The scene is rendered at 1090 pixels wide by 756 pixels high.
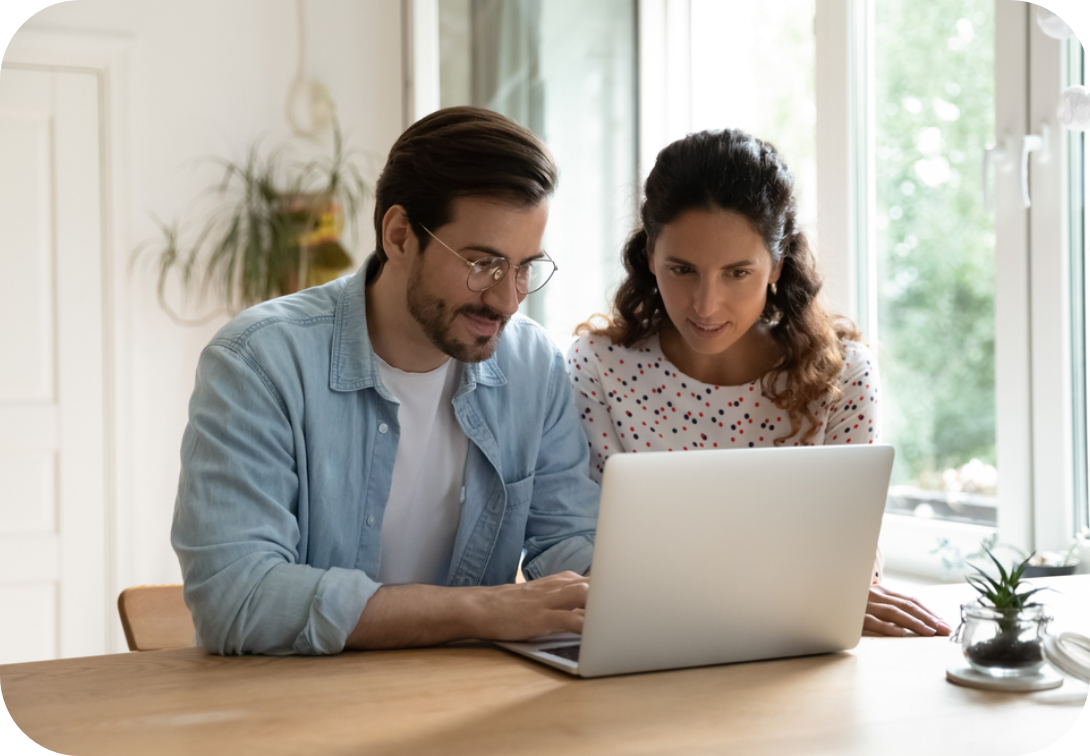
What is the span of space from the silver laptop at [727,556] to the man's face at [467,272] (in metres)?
0.49

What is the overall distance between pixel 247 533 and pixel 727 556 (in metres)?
0.57

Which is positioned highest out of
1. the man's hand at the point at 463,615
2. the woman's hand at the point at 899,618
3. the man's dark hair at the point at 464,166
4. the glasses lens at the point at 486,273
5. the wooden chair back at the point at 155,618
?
the man's dark hair at the point at 464,166

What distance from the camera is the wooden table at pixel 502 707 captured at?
35.3 inches

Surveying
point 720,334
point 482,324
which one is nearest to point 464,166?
point 482,324

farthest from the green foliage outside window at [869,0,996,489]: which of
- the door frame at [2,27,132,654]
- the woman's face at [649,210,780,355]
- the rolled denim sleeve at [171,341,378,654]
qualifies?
the door frame at [2,27,132,654]

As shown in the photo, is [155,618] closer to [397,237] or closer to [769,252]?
[397,237]

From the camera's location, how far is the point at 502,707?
1.00 m

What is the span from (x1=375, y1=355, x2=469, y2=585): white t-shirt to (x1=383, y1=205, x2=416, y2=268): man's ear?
6.1 inches

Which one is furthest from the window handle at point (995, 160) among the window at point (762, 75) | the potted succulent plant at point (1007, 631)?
the potted succulent plant at point (1007, 631)

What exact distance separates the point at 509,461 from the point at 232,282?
2.01m

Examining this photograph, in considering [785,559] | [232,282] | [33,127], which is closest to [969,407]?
[785,559]

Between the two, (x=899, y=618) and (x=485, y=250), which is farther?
(x=485, y=250)

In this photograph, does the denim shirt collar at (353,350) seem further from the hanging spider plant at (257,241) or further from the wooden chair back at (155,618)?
the hanging spider plant at (257,241)

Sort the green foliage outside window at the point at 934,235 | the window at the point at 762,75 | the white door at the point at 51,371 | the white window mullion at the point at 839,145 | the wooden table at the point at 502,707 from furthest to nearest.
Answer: the white door at the point at 51,371
the window at the point at 762,75
the white window mullion at the point at 839,145
the green foliage outside window at the point at 934,235
the wooden table at the point at 502,707
